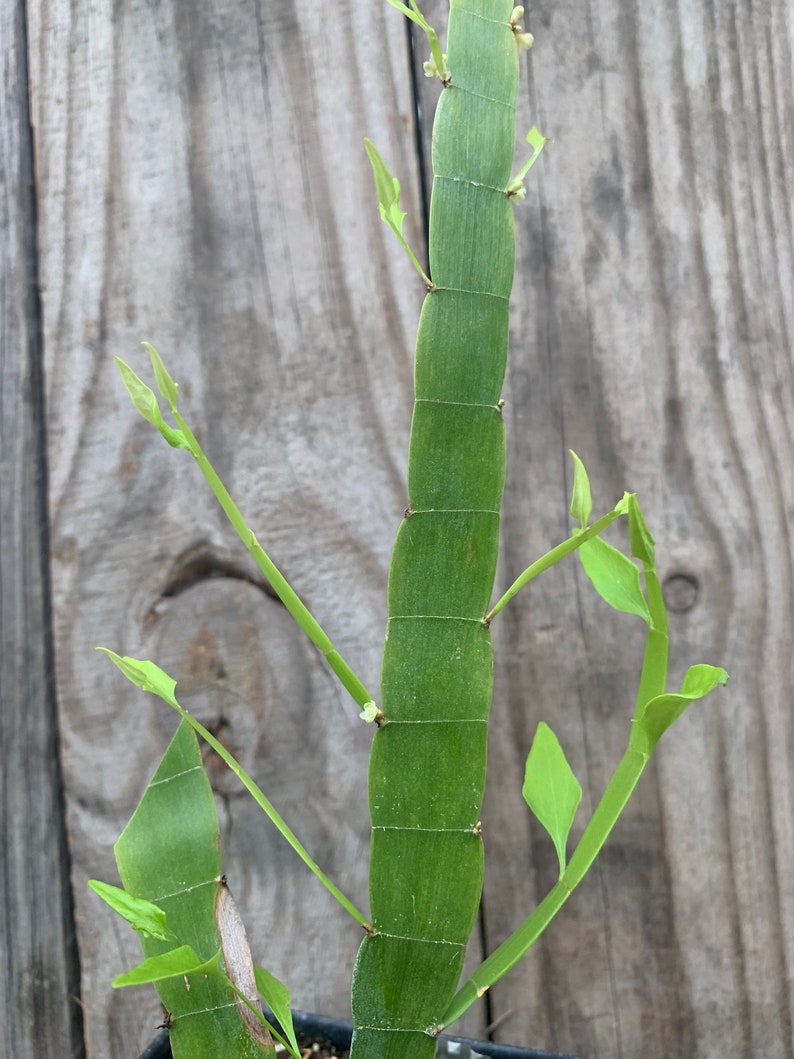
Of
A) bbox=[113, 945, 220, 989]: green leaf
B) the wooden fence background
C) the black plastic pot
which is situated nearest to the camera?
bbox=[113, 945, 220, 989]: green leaf

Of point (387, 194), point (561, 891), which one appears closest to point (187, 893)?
point (561, 891)

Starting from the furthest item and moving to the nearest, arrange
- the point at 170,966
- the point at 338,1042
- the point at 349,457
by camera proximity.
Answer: the point at 349,457
the point at 338,1042
the point at 170,966

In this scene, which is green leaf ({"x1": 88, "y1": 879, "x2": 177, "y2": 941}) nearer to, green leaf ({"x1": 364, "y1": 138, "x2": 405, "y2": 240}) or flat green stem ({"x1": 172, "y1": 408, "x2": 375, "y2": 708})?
flat green stem ({"x1": 172, "y1": 408, "x2": 375, "y2": 708})

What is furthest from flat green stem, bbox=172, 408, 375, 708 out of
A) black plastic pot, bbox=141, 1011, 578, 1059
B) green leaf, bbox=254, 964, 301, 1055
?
black plastic pot, bbox=141, 1011, 578, 1059

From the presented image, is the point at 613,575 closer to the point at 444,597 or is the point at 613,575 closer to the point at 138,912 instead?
the point at 444,597

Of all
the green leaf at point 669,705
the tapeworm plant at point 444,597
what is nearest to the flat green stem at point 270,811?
the tapeworm plant at point 444,597
